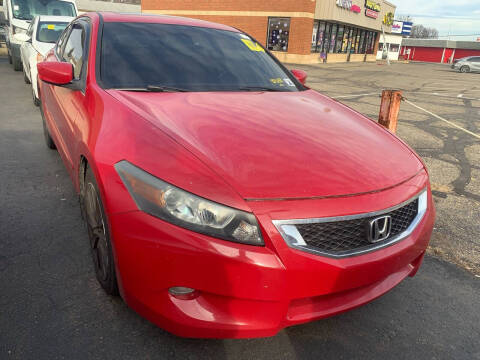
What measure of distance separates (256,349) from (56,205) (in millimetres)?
2202

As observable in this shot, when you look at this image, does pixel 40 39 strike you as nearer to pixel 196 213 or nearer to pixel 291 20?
pixel 196 213

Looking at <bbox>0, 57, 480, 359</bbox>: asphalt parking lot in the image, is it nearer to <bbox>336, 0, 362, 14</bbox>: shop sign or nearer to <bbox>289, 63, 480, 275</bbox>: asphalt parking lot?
<bbox>289, 63, 480, 275</bbox>: asphalt parking lot

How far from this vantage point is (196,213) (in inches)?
58.8

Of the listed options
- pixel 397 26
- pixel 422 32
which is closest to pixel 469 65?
pixel 397 26

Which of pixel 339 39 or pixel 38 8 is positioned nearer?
pixel 38 8

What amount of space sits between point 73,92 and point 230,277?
Result: 74.8 inches

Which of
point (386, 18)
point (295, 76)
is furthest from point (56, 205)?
point (386, 18)

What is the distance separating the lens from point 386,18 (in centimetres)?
4503

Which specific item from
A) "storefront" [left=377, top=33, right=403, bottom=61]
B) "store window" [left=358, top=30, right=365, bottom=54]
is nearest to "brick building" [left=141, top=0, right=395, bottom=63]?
"store window" [left=358, top=30, right=365, bottom=54]

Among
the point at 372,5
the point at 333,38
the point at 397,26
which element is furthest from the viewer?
the point at 397,26

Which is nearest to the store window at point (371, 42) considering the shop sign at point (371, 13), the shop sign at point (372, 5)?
the shop sign at point (371, 13)

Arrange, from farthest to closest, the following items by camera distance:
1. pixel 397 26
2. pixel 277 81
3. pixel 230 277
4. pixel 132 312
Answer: pixel 397 26, pixel 277 81, pixel 132 312, pixel 230 277

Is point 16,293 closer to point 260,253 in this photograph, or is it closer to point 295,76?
point 260,253

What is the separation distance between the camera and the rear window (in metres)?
7.37
